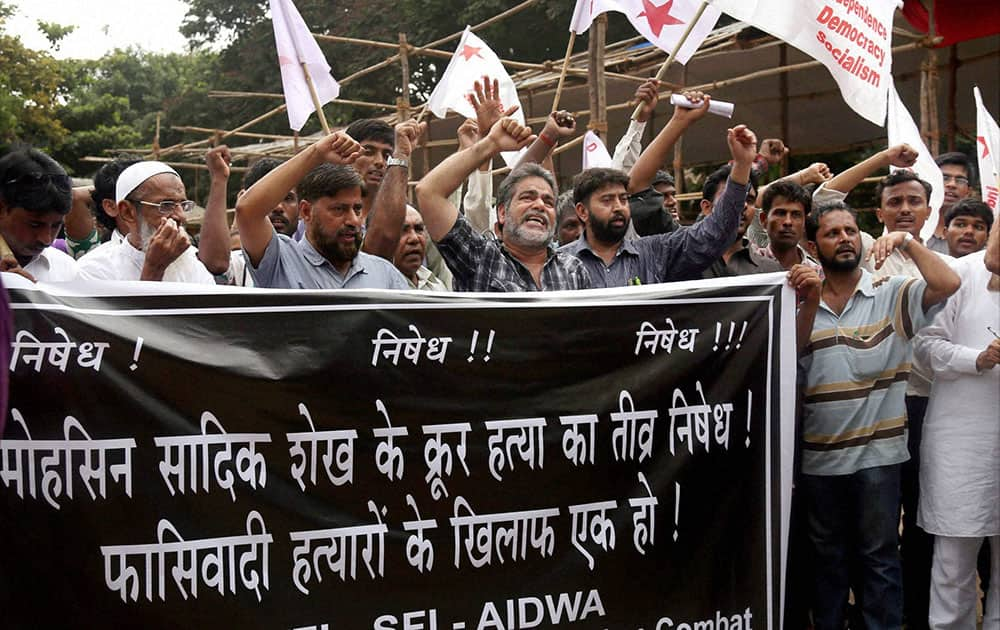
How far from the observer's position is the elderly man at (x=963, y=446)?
4473 millimetres

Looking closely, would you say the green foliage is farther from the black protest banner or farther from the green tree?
the black protest banner

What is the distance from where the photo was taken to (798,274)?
4117 mm

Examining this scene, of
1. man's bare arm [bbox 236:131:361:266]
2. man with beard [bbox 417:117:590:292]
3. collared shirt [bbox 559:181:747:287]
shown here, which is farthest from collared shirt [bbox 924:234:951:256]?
man's bare arm [bbox 236:131:361:266]

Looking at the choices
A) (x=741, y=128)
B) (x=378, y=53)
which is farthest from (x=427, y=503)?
(x=378, y=53)

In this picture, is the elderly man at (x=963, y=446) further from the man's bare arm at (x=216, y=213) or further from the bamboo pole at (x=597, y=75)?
the bamboo pole at (x=597, y=75)

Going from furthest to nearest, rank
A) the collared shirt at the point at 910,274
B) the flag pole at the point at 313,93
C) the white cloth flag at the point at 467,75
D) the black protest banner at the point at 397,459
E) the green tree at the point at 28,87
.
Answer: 1. the green tree at the point at 28,87
2. the white cloth flag at the point at 467,75
3. the flag pole at the point at 313,93
4. the collared shirt at the point at 910,274
5. the black protest banner at the point at 397,459

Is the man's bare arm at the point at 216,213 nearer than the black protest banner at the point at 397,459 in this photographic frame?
No

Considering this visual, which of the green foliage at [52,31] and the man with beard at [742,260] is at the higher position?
the green foliage at [52,31]

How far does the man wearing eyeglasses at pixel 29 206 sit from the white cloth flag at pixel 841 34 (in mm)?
3277

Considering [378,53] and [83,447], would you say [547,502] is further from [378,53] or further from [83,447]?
[378,53]

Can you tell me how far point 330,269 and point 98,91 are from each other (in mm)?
44522

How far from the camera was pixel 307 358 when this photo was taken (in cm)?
339

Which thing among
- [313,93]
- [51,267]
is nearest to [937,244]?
[313,93]

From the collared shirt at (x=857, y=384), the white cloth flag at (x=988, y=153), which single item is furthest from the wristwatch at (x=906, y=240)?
the white cloth flag at (x=988, y=153)
